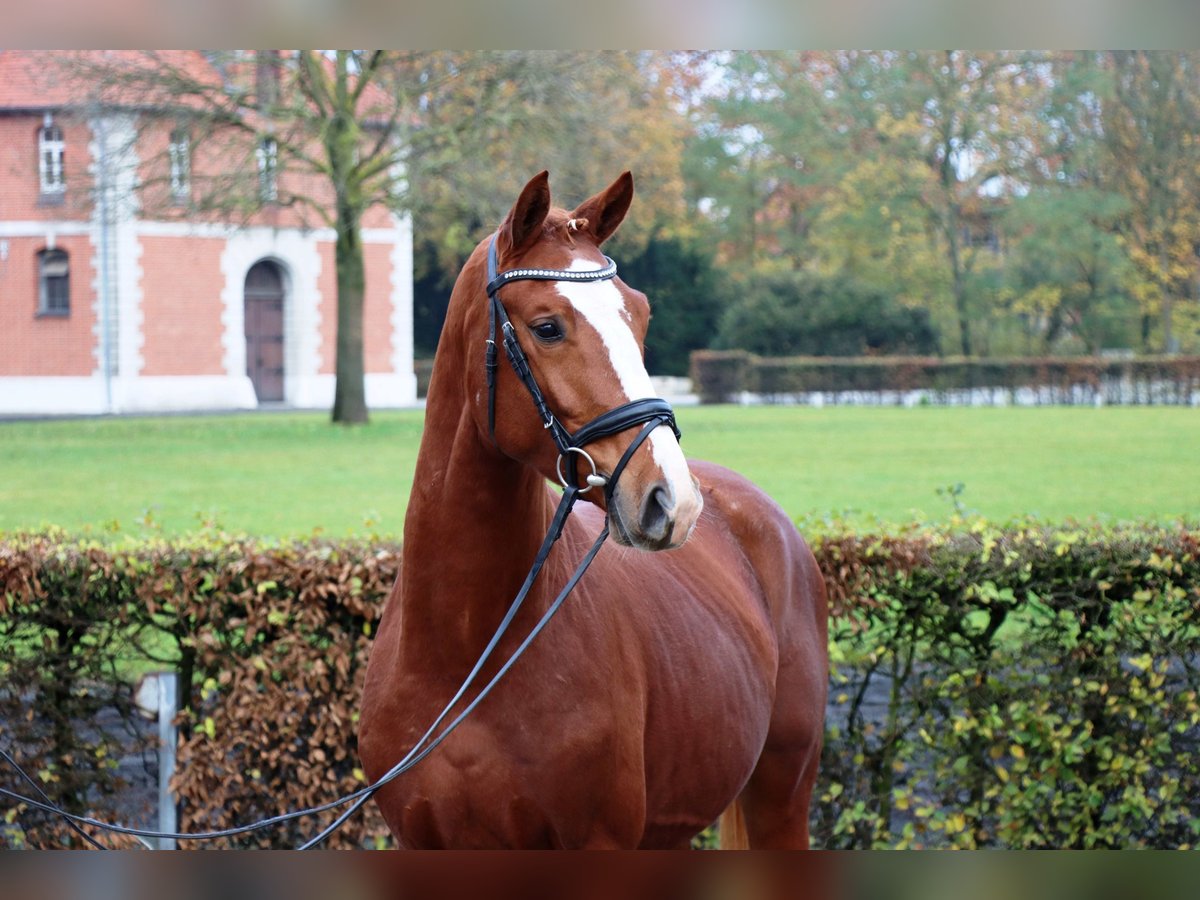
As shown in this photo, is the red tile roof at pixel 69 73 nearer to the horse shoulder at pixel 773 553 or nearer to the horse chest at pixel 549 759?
the horse shoulder at pixel 773 553

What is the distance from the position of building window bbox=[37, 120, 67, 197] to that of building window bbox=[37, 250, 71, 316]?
1.59 m

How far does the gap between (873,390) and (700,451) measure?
15.2m

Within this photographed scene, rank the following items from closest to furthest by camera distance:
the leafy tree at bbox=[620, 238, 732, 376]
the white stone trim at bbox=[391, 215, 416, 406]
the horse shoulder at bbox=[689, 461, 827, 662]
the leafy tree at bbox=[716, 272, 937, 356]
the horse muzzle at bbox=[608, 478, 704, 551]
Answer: the horse muzzle at bbox=[608, 478, 704, 551] < the horse shoulder at bbox=[689, 461, 827, 662] < the white stone trim at bbox=[391, 215, 416, 406] < the leafy tree at bbox=[716, 272, 937, 356] < the leafy tree at bbox=[620, 238, 732, 376]

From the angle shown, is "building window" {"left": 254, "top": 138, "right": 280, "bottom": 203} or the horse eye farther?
"building window" {"left": 254, "top": 138, "right": 280, "bottom": 203}

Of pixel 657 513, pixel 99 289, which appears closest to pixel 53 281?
pixel 99 289

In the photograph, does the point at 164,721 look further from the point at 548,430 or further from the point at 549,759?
the point at 548,430

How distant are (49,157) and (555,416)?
3278cm

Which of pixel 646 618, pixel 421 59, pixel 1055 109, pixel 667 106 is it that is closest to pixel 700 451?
pixel 421 59

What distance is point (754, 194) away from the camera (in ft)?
137

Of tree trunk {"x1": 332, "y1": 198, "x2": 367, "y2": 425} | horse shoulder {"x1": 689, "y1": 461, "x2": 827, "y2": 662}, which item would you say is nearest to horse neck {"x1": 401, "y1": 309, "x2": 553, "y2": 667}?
horse shoulder {"x1": 689, "y1": 461, "x2": 827, "y2": 662}

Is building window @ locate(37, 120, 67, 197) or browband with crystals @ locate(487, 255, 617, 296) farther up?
building window @ locate(37, 120, 67, 197)

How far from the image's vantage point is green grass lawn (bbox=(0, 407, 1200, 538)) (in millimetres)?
13641

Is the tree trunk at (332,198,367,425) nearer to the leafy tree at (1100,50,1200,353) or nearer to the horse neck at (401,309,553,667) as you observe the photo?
the horse neck at (401,309,553,667)

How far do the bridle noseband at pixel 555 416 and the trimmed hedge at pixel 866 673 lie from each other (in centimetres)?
206
